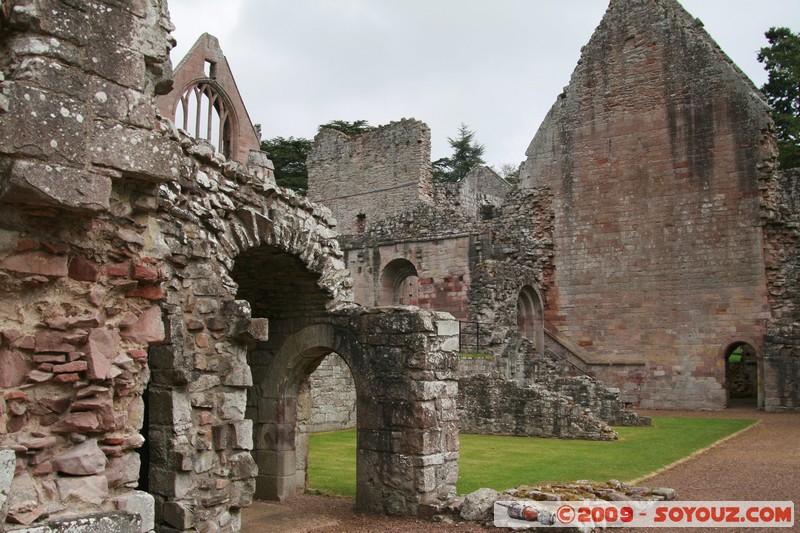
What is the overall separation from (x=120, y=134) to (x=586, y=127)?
68.0ft

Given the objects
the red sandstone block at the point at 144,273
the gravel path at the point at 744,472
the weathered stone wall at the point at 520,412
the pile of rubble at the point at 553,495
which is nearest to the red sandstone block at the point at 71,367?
the red sandstone block at the point at 144,273

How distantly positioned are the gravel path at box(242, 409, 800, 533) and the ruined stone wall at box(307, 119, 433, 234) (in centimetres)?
2095

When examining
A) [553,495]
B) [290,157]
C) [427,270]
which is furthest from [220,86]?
[290,157]

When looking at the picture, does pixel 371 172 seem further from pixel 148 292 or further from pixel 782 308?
pixel 148 292

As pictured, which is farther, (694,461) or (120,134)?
(694,461)

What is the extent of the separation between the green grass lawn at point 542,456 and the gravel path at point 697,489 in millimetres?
467

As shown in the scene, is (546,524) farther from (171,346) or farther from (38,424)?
(38,424)

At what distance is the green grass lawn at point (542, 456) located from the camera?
9891 mm

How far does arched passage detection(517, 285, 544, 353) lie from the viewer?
2189cm

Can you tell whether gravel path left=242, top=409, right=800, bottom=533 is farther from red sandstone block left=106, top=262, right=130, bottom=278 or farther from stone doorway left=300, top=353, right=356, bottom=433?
stone doorway left=300, top=353, right=356, bottom=433

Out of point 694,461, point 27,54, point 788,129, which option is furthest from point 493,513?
point 788,129

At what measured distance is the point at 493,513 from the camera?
24.3ft

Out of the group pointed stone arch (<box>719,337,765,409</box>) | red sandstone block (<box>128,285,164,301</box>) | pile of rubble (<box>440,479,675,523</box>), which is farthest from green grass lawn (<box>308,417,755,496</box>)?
pointed stone arch (<box>719,337,765,409</box>)

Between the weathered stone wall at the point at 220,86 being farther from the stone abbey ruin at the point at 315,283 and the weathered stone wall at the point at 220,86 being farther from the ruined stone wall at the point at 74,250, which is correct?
the ruined stone wall at the point at 74,250
